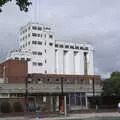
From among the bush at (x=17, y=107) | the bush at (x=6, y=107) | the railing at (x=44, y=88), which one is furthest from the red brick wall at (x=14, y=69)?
the bush at (x=6, y=107)

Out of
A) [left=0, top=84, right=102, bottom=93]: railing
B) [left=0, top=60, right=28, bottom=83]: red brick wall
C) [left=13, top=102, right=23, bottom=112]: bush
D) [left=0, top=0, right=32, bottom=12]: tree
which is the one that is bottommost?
[left=13, top=102, right=23, bottom=112]: bush

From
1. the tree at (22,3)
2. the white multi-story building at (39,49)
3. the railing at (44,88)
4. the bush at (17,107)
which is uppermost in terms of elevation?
the white multi-story building at (39,49)

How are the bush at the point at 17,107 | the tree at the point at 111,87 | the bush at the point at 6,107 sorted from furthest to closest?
the tree at the point at 111,87
the bush at the point at 17,107
the bush at the point at 6,107

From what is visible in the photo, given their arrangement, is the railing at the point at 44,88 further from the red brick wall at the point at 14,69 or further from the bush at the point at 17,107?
the bush at the point at 17,107

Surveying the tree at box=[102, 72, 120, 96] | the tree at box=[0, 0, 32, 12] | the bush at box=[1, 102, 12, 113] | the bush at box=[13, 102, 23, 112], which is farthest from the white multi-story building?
the tree at box=[0, 0, 32, 12]

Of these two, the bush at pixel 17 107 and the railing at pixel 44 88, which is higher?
the railing at pixel 44 88

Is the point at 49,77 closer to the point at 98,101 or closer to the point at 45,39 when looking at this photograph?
the point at 98,101

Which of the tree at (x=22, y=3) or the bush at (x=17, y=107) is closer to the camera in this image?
the tree at (x=22, y=3)

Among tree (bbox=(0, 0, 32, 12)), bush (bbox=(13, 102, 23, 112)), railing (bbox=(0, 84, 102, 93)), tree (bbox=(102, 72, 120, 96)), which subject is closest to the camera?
tree (bbox=(0, 0, 32, 12))

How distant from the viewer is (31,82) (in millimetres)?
103688

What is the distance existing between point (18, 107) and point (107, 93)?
98.8 ft

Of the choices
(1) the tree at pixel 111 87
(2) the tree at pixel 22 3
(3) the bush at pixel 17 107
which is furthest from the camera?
(1) the tree at pixel 111 87

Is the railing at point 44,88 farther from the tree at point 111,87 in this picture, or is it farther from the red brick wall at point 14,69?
the tree at point 111,87

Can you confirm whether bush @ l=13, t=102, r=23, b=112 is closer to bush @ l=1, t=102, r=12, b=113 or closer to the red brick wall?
bush @ l=1, t=102, r=12, b=113
